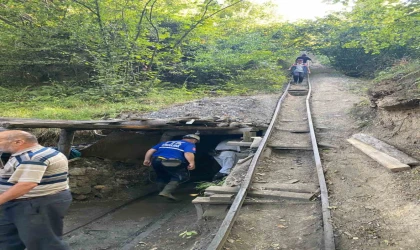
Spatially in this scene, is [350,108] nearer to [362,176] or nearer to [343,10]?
[362,176]

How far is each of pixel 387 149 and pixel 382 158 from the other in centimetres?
65

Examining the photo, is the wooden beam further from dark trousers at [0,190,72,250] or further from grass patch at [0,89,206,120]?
dark trousers at [0,190,72,250]

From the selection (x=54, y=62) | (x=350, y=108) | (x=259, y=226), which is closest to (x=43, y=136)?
(x=54, y=62)

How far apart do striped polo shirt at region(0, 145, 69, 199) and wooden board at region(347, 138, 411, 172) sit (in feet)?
16.0

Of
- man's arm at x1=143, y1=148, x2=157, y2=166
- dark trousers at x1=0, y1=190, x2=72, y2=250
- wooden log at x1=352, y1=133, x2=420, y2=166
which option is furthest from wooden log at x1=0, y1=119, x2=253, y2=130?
dark trousers at x1=0, y1=190, x2=72, y2=250

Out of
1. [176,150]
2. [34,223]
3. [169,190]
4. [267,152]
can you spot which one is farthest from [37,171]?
[169,190]

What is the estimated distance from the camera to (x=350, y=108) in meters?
12.6

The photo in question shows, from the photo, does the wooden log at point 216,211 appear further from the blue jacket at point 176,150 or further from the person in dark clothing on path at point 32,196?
the blue jacket at point 176,150

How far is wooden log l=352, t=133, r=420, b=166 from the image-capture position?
5.96 m

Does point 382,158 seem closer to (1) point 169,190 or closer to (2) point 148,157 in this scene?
(1) point 169,190

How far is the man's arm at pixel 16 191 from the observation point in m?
3.41

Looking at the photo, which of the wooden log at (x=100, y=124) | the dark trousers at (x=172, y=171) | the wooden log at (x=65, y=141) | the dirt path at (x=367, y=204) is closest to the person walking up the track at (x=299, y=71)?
the dirt path at (x=367, y=204)

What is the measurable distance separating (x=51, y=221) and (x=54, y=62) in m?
11.9

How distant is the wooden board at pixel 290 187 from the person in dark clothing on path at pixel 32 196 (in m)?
2.87
